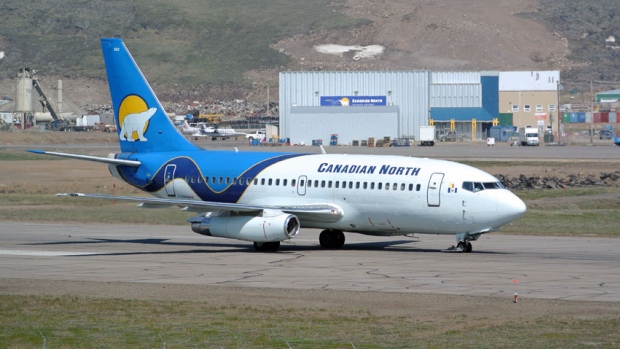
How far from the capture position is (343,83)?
492ft

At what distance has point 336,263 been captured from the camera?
40.2 m

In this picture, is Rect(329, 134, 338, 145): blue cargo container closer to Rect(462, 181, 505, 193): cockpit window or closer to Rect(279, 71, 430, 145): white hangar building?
Rect(279, 71, 430, 145): white hangar building

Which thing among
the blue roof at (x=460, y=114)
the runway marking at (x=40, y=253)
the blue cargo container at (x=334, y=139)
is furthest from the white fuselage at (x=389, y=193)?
the blue roof at (x=460, y=114)

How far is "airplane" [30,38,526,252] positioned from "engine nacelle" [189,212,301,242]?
0.13 ft

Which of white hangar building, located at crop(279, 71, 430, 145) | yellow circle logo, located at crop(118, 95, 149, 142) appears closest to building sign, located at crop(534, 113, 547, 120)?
white hangar building, located at crop(279, 71, 430, 145)

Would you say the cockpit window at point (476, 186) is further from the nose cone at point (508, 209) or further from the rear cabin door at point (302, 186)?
the rear cabin door at point (302, 186)

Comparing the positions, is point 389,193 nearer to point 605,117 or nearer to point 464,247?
point 464,247

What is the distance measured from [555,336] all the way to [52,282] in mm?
17180

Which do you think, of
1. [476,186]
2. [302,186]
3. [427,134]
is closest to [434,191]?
[476,186]

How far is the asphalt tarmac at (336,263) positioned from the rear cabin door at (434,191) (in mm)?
2122

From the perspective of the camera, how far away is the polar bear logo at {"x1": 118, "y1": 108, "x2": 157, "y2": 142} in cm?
5069

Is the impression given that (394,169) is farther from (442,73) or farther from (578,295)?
(442,73)

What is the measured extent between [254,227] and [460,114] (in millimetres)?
111861

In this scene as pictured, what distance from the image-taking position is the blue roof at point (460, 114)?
491 feet
